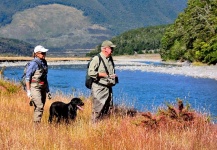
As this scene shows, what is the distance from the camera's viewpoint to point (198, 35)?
232 feet

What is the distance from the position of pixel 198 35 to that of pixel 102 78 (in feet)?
203

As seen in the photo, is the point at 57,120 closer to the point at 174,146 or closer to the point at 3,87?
the point at 174,146

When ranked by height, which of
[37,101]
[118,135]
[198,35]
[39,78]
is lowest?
[118,135]

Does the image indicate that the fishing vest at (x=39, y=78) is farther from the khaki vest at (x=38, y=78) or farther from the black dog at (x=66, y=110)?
the black dog at (x=66, y=110)

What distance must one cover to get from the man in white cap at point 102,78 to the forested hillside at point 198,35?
2083 inches

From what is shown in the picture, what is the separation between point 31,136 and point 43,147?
2.65 ft

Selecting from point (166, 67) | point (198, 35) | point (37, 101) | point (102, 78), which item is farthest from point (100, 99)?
point (198, 35)

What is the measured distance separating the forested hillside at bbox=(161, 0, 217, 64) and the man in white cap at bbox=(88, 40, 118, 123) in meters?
52.9

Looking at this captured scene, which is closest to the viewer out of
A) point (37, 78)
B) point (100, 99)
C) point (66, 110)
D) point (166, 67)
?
point (100, 99)

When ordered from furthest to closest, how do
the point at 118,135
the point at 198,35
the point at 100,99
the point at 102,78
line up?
the point at 198,35
the point at 100,99
the point at 102,78
the point at 118,135

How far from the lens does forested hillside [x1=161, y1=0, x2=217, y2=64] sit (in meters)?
64.3

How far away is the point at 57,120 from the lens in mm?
11008

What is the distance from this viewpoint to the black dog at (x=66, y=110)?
36.1ft

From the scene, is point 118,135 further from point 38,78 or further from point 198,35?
point 198,35
